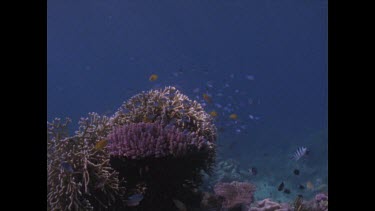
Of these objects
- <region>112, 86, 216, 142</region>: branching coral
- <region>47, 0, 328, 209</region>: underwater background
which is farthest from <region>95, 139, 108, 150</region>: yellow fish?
<region>47, 0, 328, 209</region>: underwater background

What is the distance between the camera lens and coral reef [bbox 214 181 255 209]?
23.0 feet

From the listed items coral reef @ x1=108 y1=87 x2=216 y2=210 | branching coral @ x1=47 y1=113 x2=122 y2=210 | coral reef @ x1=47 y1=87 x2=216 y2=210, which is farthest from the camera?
coral reef @ x1=108 y1=87 x2=216 y2=210

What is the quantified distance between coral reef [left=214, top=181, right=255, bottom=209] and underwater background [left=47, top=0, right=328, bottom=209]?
190cm

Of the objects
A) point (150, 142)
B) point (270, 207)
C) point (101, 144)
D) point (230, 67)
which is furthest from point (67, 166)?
point (230, 67)

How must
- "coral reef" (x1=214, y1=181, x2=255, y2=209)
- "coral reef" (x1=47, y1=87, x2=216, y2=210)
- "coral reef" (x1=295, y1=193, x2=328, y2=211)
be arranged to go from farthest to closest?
"coral reef" (x1=295, y1=193, x2=328, y2=211) → "coral reef" (x1=214, y1=181, x2=255, y2=209) → "coral reef" (x1=47, y1=87, x2=216, y2=210)

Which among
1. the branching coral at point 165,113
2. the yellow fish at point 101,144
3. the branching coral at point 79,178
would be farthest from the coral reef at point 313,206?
the yellow fish at point 101,144

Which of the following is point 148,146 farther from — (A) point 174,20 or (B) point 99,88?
(B) point 99,88

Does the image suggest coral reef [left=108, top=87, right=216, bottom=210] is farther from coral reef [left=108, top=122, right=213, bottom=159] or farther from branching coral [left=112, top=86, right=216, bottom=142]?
branching coral [left=112, top=86, right=216, bottom=142]

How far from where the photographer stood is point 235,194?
7250 millimetres

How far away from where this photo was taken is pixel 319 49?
4673 inches

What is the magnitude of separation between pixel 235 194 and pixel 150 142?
2.52 m
